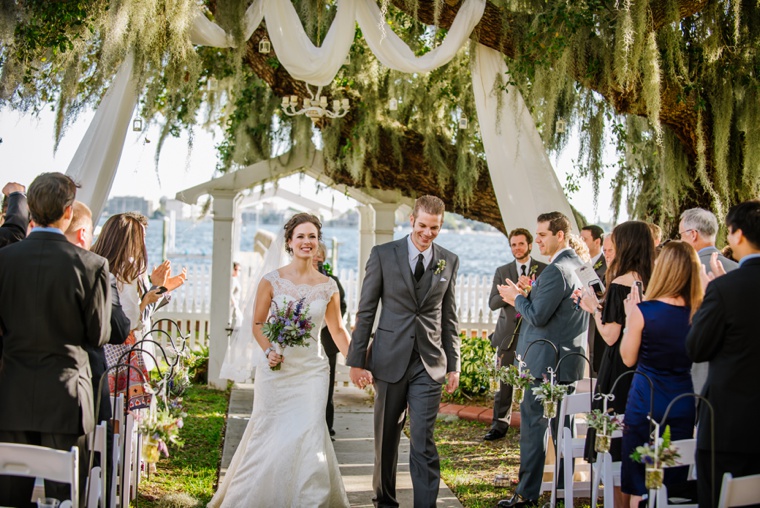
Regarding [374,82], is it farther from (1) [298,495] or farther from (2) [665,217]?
(1) [298,495]

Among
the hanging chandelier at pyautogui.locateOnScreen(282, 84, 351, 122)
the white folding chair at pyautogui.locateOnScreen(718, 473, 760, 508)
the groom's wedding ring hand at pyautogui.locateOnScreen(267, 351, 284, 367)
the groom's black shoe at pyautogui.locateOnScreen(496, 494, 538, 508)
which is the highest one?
the hanging chandelier at pyautogui.locateOnScreen(282, 84, 351, 122)

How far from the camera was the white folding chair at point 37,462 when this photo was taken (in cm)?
288

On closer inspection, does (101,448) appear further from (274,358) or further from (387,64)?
(387,64)

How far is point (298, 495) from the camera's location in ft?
15.1

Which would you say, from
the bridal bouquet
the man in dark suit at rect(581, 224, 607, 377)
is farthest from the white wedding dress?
the man in dark suit at rect(581, 224, 607, 377)

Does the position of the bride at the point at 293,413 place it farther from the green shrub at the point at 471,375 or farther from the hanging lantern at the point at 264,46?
the green shrub at the point at 471,375

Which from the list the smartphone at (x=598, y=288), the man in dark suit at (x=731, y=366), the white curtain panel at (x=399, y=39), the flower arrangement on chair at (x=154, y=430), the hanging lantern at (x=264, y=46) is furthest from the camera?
the hanging lantern at (x=264, y=46)

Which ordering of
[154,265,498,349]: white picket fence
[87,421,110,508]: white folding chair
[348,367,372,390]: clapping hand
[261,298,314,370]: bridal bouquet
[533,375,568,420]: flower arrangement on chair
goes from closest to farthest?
1. [87,421,110,508]: white folding chair
2. [533,375,568,420]: flower arrangement on chair
3. [261,298,314,370]: bridal bouquet
4. [348,367,372,390]: clapping hand
5. [154,265,498,349]: white picket fence

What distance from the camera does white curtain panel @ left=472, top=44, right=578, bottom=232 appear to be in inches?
260

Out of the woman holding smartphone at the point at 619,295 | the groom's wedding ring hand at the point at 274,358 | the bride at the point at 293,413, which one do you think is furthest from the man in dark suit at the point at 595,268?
the groom's wedding ring hand at the point at 274,358

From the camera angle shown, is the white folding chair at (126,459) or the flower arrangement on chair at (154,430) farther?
the white folding chair at (126,459)

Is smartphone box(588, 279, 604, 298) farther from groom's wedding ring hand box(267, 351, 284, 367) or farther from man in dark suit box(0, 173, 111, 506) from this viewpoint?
man in dark suit box(0, 173, 111, 506)

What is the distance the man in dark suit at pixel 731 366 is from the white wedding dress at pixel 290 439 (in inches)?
88.8

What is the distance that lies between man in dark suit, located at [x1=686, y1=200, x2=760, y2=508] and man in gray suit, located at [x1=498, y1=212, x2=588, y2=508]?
1652 millimetres
